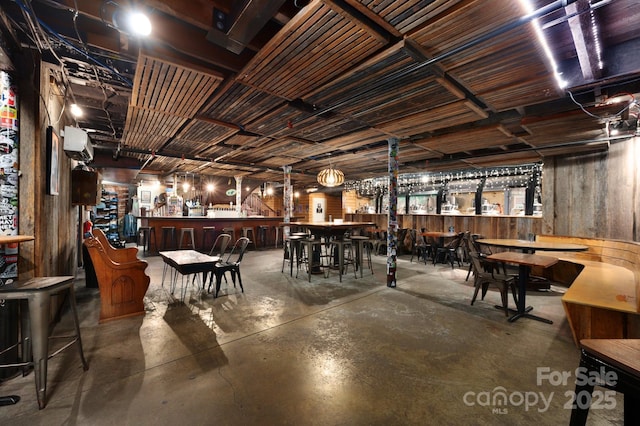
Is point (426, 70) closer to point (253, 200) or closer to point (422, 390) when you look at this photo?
point (422, 390)

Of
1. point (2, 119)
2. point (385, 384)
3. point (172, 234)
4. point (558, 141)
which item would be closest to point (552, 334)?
point (385, 384)

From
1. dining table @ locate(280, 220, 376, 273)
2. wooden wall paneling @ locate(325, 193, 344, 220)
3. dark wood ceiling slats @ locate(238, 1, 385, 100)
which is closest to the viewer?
dark wood ceiling slats @ locate(238, 1, 385, 100)

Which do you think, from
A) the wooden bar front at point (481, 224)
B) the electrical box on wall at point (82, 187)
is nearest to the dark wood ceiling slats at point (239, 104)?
the electrical box on wall at point (82, 187)

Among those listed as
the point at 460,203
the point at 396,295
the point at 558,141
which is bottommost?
the point at 396,295

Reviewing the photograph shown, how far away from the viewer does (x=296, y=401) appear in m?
1.95

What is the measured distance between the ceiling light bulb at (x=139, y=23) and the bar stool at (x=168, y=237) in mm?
7598

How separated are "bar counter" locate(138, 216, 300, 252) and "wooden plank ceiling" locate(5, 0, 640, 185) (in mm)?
3888

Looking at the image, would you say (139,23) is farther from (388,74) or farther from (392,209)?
(392,209)

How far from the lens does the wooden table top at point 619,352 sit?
119cm

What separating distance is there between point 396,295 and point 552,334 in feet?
6.86

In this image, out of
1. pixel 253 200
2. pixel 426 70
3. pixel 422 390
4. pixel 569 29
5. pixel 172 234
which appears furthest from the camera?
pixel 253 200

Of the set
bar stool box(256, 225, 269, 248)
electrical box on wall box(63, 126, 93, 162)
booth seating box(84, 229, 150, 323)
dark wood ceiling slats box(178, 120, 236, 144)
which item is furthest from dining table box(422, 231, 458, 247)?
electrical box on wall box(63, 126, 93, 162)

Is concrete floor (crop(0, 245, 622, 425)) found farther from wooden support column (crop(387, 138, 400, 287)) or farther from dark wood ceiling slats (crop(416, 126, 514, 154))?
dark wood ceiling slats (crop(416, 126, 514, 154))

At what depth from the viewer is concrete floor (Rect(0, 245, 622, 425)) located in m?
1.84
